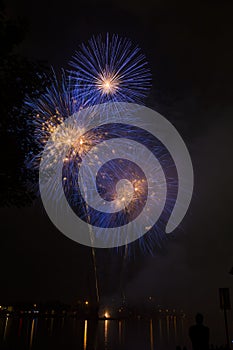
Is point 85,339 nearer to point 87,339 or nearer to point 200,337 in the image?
point 87,339

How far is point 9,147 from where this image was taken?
378 inches

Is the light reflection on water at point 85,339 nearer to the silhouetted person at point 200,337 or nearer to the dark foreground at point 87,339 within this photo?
the dark foreground at point 87,339

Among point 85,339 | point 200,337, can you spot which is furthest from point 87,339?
point 200,337

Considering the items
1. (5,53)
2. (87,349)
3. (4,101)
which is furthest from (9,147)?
(87,349)

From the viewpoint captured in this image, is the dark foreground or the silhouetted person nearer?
the silhouetted person

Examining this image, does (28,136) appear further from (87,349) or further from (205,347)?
(87,349)

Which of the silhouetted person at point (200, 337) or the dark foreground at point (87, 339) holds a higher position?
the silhouetted person at point (200, 337)

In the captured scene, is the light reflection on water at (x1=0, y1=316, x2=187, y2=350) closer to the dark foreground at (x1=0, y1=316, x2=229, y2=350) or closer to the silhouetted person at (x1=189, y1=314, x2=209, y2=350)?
the dark foreground at (x1=0, y1=316, x2=229, y2=350)

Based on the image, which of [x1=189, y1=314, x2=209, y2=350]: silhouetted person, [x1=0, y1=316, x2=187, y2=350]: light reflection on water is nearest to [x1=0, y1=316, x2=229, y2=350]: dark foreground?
[x1=0, y1=316, x2=187, y2=350]: light reflection on water

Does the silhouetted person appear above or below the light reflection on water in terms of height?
above

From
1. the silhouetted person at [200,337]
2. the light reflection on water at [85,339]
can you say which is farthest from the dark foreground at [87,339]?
the silhouetted person at [200,337]

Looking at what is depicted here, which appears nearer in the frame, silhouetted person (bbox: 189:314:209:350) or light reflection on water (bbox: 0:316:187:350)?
silhouetted person (bbox: 189:314:209:350)

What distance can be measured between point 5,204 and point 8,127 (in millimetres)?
2480

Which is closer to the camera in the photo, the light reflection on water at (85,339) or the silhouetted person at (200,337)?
the silhouetted person at (200,337)
